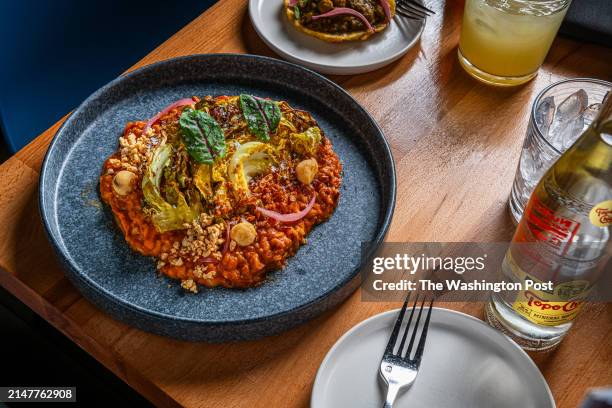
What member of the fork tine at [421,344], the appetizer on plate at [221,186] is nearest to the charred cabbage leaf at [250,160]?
the appetizer on plate at [221,186]

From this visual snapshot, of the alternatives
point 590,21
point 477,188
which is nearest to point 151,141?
point 477,188

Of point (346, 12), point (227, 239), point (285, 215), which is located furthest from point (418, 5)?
point (227, 239)

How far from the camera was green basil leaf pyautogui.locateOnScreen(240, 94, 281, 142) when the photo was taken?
146cm

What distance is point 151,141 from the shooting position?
1.46 m

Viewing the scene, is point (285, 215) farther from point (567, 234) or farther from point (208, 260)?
point (567, 234)

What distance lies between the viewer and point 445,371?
1.18 metres

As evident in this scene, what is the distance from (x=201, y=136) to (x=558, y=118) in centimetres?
74

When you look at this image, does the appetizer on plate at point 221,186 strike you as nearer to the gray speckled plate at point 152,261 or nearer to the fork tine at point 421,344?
the gray speckled plate at point 152,261

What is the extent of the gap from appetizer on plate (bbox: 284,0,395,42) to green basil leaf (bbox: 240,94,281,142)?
1.25ft

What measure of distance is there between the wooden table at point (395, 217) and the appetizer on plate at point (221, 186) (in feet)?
0.48

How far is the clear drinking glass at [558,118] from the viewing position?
137cm

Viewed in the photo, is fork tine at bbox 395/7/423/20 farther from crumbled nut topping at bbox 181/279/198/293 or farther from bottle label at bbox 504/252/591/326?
crumbled nut topping at bbox 181/279/198/293

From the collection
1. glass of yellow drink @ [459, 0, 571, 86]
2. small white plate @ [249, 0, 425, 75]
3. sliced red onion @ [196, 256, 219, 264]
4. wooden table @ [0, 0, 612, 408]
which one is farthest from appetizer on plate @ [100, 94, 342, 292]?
glass of yellow drink @ [459, 0, 571, 86]

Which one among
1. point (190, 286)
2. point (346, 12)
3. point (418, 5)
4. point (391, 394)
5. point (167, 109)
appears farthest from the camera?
point (418, 5)
